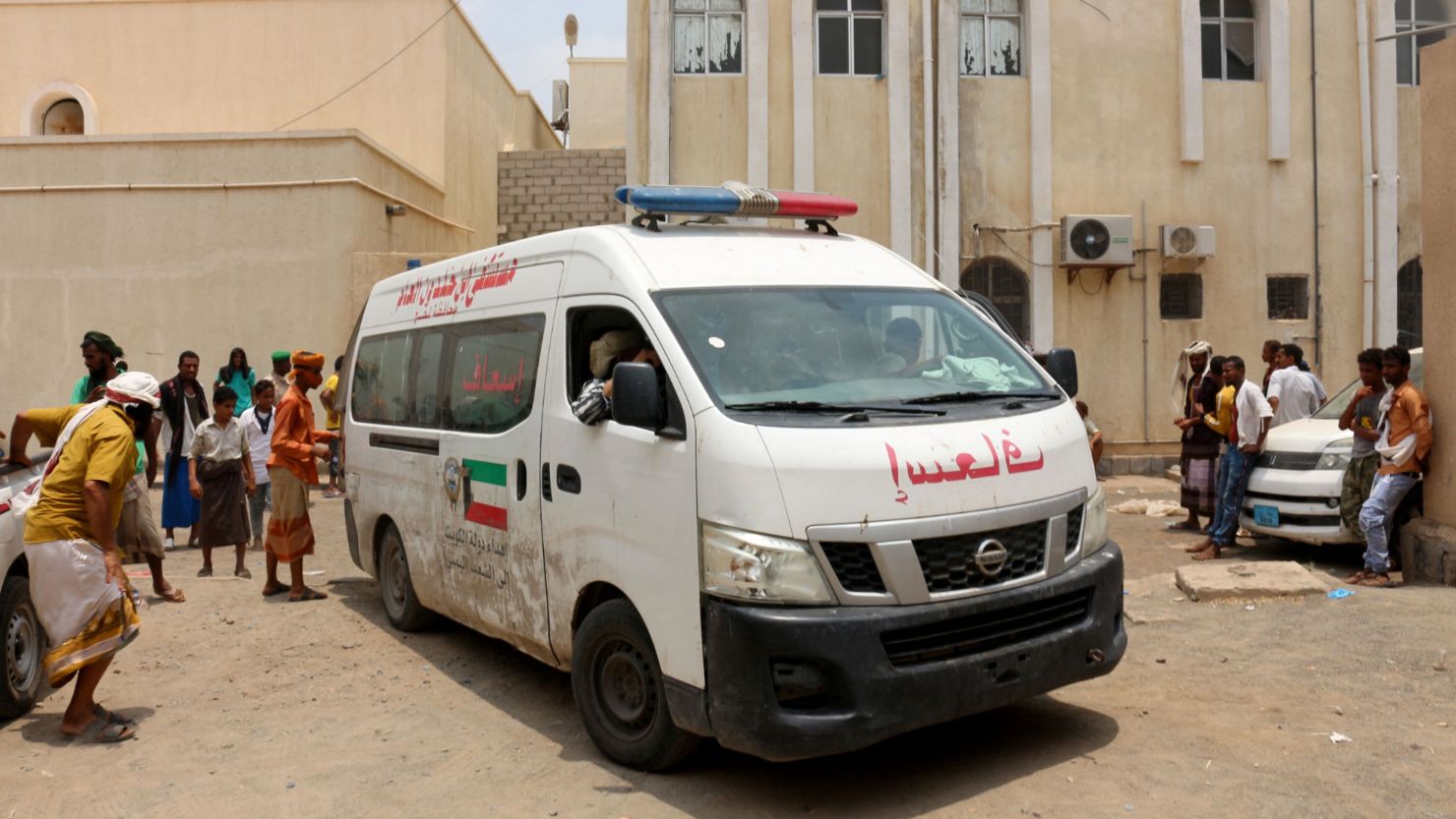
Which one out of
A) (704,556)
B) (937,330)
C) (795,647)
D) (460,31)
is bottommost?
(795,647)

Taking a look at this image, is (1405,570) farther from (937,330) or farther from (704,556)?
(704,556)

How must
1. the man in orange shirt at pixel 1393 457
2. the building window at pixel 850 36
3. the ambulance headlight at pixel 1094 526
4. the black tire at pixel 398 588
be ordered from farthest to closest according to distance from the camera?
the building window at pixel 850 36
the man in orange shirt at pixel 1393 457
the black tire at pixel 398 588
the ambulance headlight at pixel 1094 526

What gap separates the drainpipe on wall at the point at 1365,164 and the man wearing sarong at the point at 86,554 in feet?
48.5

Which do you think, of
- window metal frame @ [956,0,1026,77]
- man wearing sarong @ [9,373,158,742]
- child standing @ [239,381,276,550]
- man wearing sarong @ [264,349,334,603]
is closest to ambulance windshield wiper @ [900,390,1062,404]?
man wearing sarong @ [9,373,158,742]

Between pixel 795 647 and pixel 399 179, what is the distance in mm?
15622

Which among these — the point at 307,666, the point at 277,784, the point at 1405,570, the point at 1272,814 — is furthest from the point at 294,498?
the point at 1405,570

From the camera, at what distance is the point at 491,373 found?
19.1ft

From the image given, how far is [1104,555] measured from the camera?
4742 mm

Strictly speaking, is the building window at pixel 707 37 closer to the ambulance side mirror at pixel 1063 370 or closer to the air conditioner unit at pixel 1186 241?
the air conditioner unit at pixel 1186 241

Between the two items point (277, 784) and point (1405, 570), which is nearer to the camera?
point (277, 784)

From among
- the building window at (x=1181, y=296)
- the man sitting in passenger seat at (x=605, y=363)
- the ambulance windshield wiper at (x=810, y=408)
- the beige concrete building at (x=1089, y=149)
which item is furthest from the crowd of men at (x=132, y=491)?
the building window at (x=1181, y=296)

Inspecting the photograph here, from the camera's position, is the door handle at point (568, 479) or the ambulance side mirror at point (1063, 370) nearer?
the door handle at point (568, 479)

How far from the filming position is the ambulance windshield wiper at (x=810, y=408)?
4.29 m

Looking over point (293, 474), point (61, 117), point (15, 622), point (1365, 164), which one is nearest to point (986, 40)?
point (1365, 164)
